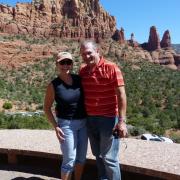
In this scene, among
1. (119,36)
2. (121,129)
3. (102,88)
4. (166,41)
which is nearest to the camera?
(121,129)

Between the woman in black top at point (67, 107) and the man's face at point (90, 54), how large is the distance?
10.1 inches

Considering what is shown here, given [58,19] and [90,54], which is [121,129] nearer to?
[90,54]

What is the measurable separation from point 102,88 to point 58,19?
115591mm

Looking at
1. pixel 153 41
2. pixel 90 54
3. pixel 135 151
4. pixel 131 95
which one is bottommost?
pixel 131 95

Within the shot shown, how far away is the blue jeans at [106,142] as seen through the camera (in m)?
5.24

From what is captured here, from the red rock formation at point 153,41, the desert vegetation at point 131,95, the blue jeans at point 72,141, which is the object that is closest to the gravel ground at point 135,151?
the blue jeans at point 72,141

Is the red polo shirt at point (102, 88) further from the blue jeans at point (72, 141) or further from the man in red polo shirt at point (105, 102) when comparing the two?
the blue jeans at point (72, 141)

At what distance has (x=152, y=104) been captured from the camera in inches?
1506

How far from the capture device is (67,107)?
5.36 meters

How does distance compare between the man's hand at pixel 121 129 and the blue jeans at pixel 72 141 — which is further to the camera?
the blue jeans at pixel 72 141

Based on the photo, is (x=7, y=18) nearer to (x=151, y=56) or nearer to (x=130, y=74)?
(x=151, y=56)

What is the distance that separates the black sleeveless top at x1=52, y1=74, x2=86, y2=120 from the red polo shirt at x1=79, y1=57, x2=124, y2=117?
9cm

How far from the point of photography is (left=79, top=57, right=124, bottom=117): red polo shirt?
5.11 metres

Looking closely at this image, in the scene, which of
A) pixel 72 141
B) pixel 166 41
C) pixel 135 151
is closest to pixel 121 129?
pixel 72 141
